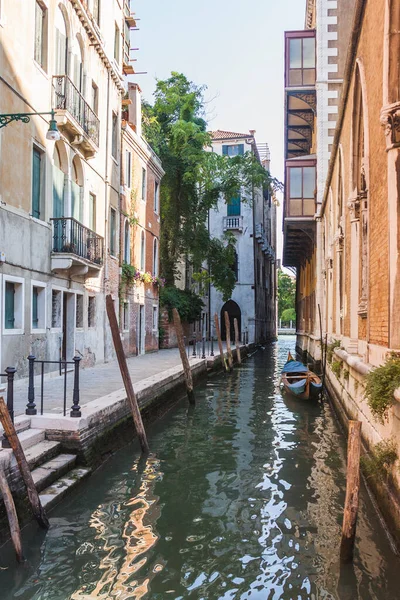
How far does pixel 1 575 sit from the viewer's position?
4281 mm

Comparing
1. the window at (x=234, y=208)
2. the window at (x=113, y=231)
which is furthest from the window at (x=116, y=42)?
the window at (x=234, y=208)

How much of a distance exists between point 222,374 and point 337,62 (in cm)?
1156

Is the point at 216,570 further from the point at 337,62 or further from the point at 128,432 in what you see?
the point at 337,62

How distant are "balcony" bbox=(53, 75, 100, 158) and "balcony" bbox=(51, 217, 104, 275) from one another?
6.35ft

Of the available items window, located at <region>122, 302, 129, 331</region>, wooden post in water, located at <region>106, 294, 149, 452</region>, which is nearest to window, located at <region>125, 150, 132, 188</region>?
window, located at <region>122, 302, 129, 331</region>

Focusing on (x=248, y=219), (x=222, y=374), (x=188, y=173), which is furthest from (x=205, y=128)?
(x=222, y=374)

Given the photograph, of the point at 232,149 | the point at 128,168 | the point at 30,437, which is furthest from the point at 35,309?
the point at 232,149

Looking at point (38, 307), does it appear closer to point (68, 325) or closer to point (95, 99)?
point (68, 325)

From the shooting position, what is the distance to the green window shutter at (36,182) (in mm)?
11086

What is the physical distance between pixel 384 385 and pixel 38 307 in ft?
26.1

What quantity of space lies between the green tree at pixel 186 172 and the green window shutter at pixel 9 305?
1680 centimetres

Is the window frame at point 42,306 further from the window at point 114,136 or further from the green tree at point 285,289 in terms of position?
the green tree at point 285,289

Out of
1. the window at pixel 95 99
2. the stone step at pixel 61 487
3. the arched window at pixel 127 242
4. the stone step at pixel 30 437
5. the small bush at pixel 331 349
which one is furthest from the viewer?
the arched window at pixel 127 242

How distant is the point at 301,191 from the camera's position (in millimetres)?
22328
